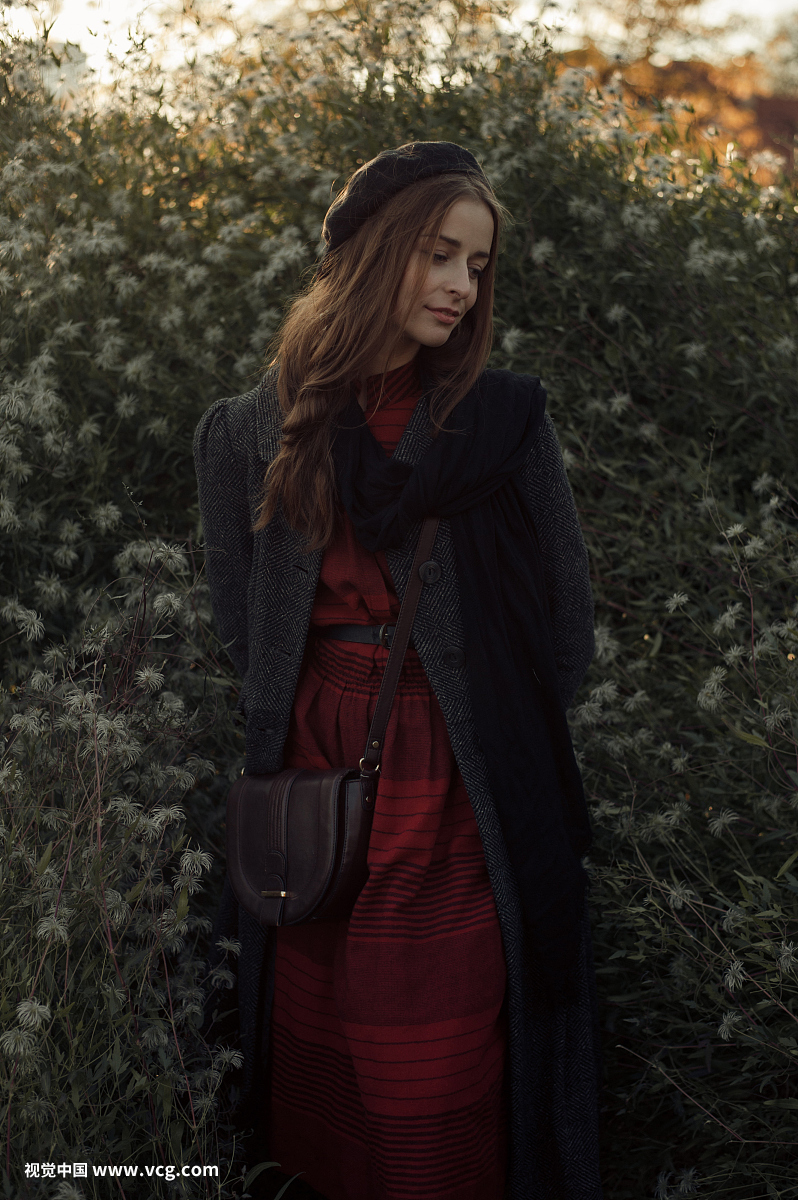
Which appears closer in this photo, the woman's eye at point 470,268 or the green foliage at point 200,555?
the green foliage at point 200,555

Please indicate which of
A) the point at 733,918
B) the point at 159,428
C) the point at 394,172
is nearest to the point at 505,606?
the point at 733,918

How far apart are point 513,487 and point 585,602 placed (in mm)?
350

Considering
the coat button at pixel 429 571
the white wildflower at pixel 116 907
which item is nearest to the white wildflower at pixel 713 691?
the coat button at pixel 429 571

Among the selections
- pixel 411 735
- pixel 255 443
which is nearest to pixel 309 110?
pixel 255 443

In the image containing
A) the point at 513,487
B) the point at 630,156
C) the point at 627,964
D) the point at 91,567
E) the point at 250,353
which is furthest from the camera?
the point at 630,156

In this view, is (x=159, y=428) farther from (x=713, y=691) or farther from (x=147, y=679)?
(x=713, y=691)

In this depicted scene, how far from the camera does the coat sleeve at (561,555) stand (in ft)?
7.23

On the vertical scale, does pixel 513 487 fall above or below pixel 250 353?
below

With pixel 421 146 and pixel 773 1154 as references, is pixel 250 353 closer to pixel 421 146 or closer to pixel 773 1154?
pixel 421 146

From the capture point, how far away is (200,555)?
136 inches

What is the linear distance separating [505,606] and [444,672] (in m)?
0.21

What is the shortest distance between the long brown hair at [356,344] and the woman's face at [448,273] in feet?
0.05

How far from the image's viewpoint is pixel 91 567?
3381mm

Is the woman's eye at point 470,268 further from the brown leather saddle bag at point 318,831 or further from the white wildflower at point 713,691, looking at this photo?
the white wildflower at point 713,691
